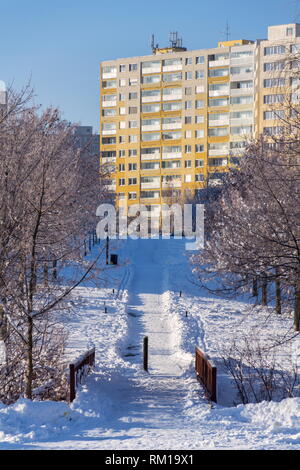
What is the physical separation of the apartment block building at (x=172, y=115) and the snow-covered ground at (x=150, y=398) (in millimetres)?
51035

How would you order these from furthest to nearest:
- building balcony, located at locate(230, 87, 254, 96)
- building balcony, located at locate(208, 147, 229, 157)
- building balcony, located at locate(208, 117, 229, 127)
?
building balcony, located at locate(208, 117, 229, 127) → building balcony, located at locate(208, 147, 229, 157) → building balcony, located at locate(230, 87, 254, 96)

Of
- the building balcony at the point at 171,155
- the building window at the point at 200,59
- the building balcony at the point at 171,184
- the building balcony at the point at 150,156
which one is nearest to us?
the building balcony at the point at 171,184

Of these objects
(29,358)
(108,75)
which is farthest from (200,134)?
(29,358)

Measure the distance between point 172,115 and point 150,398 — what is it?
246 ft

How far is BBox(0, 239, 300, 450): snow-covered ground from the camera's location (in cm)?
862

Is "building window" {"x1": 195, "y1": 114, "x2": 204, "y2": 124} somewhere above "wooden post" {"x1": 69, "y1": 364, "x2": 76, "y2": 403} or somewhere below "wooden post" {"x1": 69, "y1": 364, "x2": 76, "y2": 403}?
above

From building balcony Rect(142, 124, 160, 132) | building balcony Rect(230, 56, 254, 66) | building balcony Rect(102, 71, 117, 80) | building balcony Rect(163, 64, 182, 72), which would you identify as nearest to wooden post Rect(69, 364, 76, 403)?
building balcony Rect(142, 124, 160, 132)

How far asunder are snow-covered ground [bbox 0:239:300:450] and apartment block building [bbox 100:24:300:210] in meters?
51.0

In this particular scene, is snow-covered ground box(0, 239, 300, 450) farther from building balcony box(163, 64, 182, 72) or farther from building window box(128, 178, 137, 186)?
building balcony box(163, 64, 182, 72)

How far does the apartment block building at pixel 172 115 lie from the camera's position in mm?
82562

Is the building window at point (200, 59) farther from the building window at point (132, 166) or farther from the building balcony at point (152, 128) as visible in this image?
the building window at point (132, 166)

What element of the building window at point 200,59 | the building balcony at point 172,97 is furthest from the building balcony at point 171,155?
the building window at point 200,59

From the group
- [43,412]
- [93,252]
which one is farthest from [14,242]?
[93,252]

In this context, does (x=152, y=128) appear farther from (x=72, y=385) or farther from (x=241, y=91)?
(x=72, y=385)
